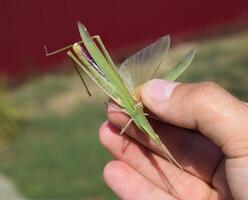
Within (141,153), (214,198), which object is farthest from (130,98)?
(214,198)

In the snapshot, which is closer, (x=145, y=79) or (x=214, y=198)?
(x=145, y=79)

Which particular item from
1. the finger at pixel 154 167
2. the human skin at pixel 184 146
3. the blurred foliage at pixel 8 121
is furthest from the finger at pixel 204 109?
the blurred foliage at pixel 8 121

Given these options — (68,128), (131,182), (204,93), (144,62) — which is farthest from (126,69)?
(68,128)

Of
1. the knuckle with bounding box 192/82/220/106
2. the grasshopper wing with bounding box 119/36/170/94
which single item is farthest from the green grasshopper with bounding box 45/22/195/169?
the knuckle with bounding box 192/82/220/106

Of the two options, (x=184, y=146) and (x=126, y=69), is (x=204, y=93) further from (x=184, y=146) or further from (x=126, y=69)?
(x=184, y=146)

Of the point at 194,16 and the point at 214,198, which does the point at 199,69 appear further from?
the point at 214,198
